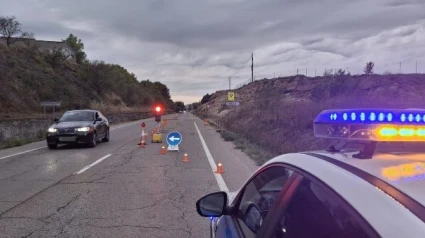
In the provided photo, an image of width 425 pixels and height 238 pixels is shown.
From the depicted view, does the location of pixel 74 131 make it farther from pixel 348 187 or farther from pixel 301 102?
pixel 301 102

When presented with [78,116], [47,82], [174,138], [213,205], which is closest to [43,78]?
[47,82]

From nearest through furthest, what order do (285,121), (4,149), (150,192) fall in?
(150,192), (4,149), (285,121)

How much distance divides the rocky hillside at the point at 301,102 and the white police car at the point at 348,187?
12.6 m

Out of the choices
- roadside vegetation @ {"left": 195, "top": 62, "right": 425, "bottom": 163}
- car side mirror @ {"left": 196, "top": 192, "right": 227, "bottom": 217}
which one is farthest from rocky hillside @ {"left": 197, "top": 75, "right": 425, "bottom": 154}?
car side mirror @ {"left": 196, "top": 192, "right": 227, "bottom": 217}

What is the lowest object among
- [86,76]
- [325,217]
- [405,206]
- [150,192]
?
[150,192]

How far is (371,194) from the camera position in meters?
1.57

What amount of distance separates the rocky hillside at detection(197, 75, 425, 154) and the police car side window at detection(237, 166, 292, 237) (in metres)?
12.2

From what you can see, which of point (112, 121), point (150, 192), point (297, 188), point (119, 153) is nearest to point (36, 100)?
point (112, 121)

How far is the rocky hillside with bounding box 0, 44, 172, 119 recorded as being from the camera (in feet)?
134

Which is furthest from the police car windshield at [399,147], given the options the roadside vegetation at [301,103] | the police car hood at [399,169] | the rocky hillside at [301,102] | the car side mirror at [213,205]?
the rocky hillside at [301,102]

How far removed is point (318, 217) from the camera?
189 cm

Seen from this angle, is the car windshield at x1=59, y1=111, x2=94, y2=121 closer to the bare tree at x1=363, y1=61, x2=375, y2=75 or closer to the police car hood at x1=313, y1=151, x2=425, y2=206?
the police car hood at x1=313, y1=151, x2=425, y2=206

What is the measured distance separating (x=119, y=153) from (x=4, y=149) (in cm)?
585

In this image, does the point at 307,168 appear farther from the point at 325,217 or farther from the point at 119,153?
the point at 119,153
